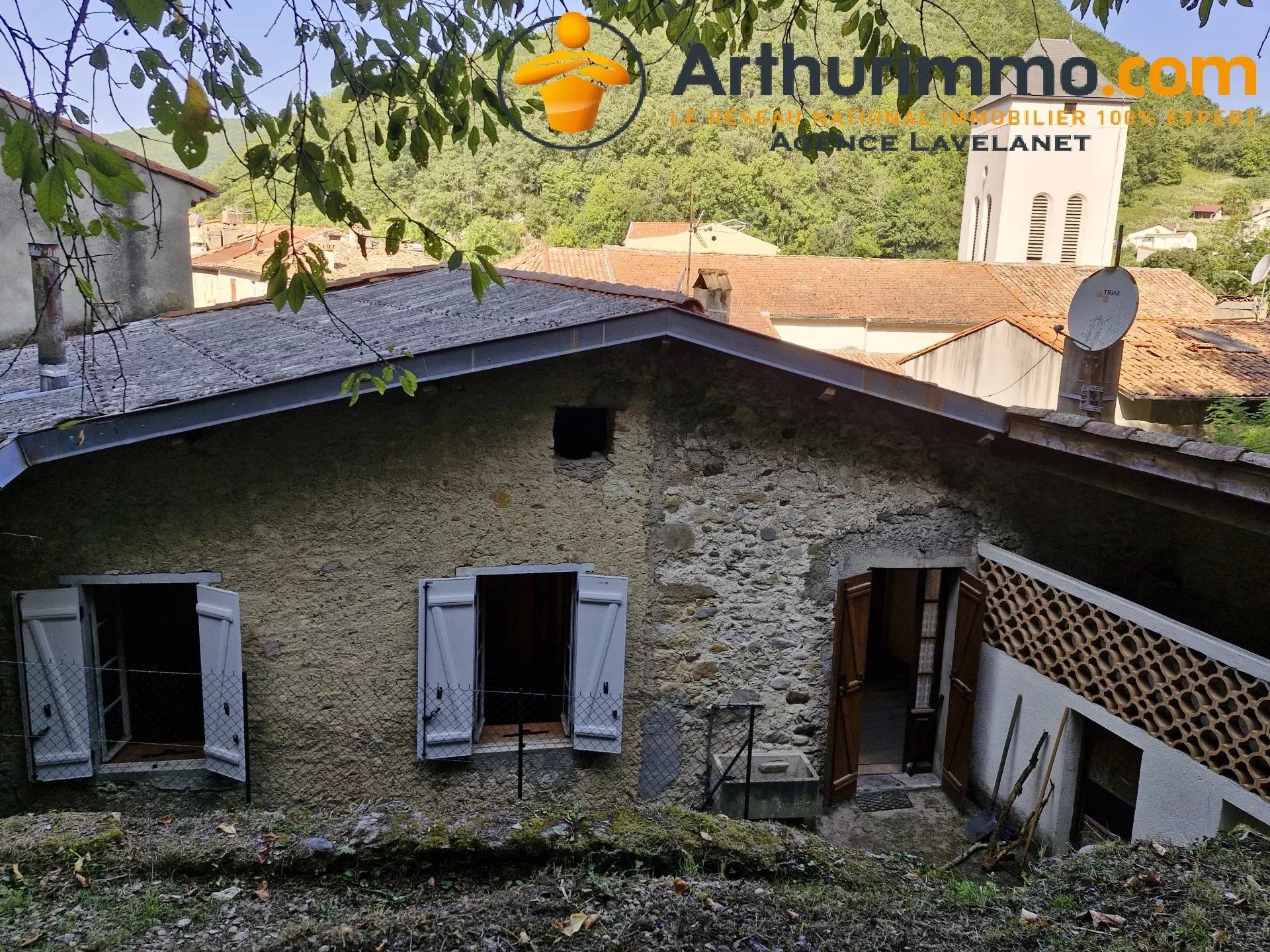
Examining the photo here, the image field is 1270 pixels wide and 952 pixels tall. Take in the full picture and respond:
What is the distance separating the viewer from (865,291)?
27.8 metres

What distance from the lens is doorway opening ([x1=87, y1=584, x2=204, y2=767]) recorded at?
19.4ft

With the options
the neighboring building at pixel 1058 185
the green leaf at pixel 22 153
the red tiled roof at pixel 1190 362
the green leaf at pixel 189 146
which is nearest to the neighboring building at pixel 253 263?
the red tiled roof at pixel 1190 362

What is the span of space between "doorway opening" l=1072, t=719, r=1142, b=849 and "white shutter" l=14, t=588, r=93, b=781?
609 cm

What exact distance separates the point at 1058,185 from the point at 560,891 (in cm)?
3856

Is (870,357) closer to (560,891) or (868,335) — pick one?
(868,335)

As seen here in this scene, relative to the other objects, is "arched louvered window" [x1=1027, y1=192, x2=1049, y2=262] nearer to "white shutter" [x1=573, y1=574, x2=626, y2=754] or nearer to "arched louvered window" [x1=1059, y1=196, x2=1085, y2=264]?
"arched louvered window" [x1=1059, y1=196, x2=1085, y2=264]

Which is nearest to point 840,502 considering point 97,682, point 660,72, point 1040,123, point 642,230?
point 97,682

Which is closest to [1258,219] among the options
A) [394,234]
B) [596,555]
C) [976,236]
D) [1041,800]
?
[976,236]

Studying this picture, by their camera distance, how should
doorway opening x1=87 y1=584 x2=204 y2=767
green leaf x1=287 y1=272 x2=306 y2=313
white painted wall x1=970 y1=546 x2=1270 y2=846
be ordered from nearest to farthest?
green leaf x1=287 y1=272 x2=306 y2=313 < white painted wall x1=970 y1=546 x2=1270 y2=846 < doorway opening x1=87 y1=584 x2=204 y2=767

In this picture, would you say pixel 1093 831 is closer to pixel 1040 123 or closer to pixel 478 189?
pixel 1040 123

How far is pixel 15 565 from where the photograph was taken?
17.6 ft

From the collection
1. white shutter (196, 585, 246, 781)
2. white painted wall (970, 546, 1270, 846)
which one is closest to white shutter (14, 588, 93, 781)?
white shutter (196, 585, 246, 781)

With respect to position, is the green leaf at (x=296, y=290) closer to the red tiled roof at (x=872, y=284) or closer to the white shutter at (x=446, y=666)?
the white shutter at (x=446, y=666)

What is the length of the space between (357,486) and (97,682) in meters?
1.99
